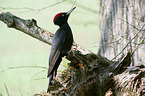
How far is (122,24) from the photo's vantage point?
331 cm

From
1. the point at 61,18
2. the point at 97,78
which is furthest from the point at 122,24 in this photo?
the point at 97,78

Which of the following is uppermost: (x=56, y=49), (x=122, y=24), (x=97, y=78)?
(x=122, y=24)

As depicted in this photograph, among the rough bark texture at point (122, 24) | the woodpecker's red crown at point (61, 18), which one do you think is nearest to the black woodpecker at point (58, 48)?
the woodpecker's red crown at point (61, 18)

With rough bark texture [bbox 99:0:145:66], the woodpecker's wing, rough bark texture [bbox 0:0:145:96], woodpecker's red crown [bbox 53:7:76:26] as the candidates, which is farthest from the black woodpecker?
rough bark texture [bbox 99:0:145:66]

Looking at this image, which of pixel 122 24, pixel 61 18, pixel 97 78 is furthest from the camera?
pixel 122 24

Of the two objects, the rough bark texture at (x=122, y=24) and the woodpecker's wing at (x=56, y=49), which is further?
the rough bark texture at (x=122, y=24)

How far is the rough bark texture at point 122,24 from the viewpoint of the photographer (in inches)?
122

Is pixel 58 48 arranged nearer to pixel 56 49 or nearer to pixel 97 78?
pixel 56 49

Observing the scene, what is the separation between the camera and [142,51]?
3.14m

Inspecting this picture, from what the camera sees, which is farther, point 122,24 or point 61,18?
point 122,24

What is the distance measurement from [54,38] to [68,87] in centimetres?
80

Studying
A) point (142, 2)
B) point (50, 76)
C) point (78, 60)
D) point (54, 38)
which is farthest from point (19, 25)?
point (142, 2)

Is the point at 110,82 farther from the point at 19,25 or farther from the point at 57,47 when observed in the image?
the point at 19,25

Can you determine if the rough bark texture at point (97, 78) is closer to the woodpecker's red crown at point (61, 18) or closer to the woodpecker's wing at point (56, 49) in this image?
the woodpecker's wing at point (56, 49)
